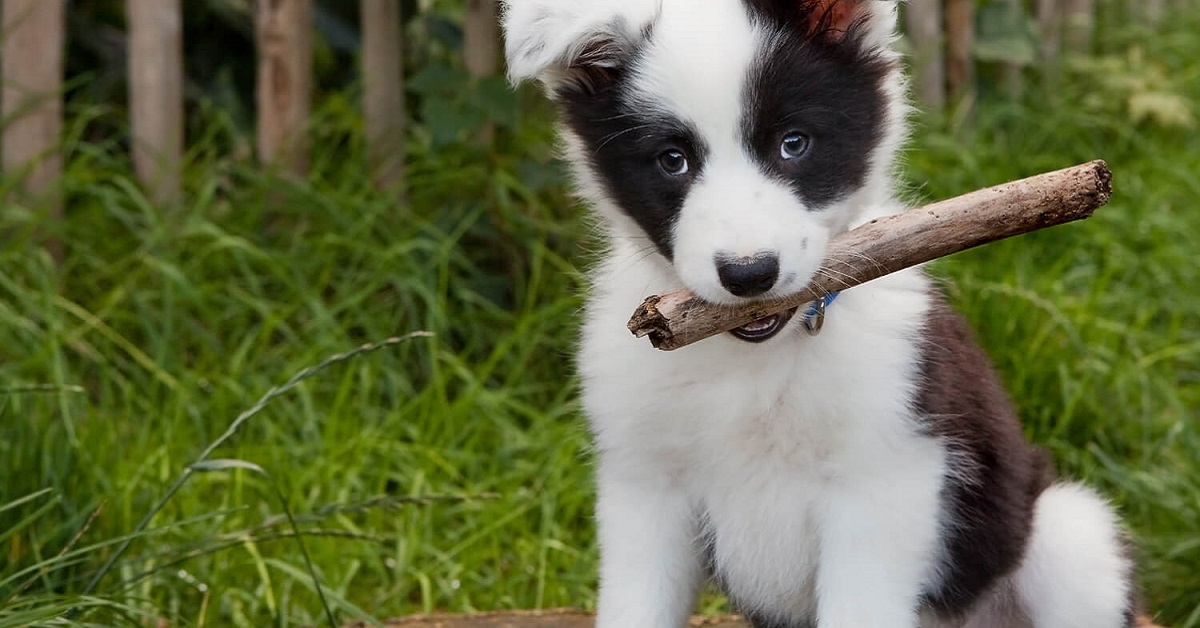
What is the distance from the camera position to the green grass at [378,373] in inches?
141

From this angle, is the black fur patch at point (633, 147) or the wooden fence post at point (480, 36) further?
the wooden fence post at point (480, 36)

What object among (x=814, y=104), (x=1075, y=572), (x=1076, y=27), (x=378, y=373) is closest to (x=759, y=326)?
(x=814, y=104)

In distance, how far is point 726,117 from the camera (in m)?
2.33

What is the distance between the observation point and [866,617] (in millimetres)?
2510

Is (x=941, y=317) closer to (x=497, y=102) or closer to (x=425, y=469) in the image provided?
(x=425, y=469)

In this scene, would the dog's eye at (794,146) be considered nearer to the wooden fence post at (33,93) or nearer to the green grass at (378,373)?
the green grass at (378,373)

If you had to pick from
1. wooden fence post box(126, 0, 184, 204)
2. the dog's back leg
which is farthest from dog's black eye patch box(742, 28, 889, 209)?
wooden fence post box(126, 0, 184, 204)

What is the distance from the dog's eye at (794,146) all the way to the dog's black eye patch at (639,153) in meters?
0.14

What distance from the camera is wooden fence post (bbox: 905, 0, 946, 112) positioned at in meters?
5.72

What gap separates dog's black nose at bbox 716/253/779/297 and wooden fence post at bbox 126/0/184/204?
303 centimetres

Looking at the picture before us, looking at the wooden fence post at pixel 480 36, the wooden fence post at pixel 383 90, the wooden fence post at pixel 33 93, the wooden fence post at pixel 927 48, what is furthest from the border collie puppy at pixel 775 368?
the wooden fence post at pixel 927 48

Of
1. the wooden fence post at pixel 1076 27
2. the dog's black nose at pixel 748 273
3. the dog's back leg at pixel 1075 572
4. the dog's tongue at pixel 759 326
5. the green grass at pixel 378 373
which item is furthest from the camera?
the wooden fence post at pixel 1076 27

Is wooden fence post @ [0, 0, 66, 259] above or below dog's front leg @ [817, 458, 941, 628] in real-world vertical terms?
above

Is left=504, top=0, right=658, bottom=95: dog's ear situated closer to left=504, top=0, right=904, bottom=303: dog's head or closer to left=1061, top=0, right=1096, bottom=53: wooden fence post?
left=504, top=0, right=904, bottom=303: dog's head
